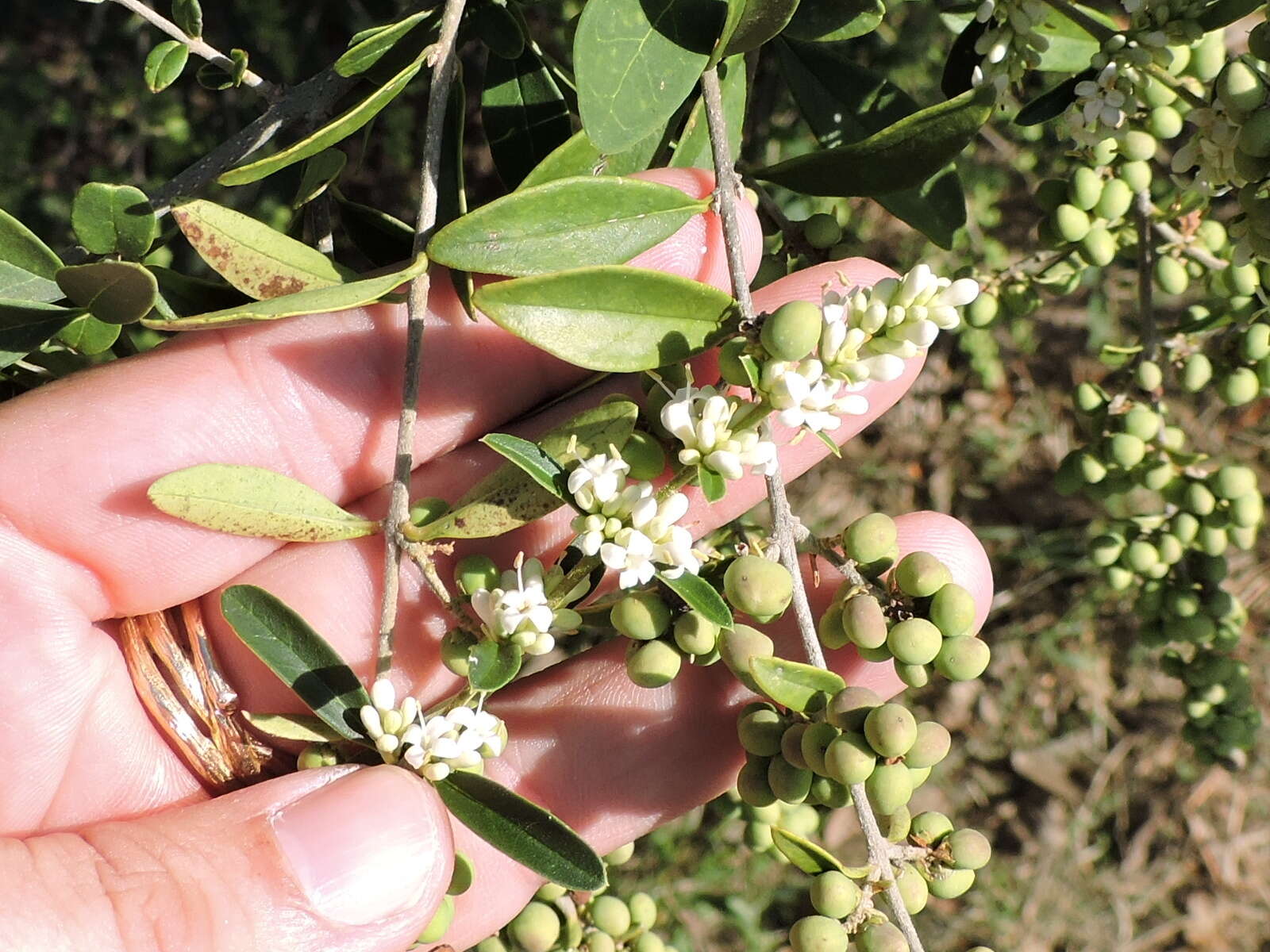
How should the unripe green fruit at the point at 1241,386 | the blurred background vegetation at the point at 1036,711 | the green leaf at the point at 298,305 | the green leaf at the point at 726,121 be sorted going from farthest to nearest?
the blurred background vegetation at the point at 1036,711
the unripe green fruit at the point at 1241,386
the green leaf at the point at 726,121
the green leaf at the point at 298,305

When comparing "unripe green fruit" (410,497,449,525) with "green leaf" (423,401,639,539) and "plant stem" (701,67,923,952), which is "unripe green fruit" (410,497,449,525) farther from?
"plant stem" (701,67,923,952)

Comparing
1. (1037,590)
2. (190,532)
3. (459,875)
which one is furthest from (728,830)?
(190,532)

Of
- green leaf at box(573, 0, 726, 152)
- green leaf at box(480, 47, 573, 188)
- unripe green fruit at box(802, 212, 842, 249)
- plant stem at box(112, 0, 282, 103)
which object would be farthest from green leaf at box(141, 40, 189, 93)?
unripe green fruit at box(802, 212, 842, 249)

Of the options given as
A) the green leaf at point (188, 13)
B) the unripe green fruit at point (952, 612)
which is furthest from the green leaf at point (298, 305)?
the unripe green fruit at point (952, 612)

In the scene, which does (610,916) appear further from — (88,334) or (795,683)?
(88,334)

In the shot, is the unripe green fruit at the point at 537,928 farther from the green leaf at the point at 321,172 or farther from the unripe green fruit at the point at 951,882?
the green leaf at the point at 321,172

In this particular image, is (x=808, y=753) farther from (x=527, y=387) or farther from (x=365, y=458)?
(x=365, y=458)

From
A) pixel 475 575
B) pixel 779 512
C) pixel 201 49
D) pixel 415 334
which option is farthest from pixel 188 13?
pixel 779 512
